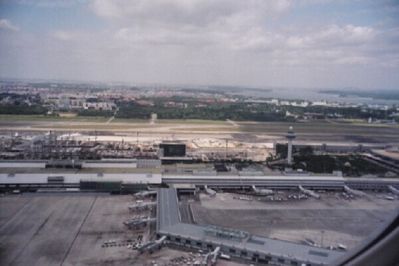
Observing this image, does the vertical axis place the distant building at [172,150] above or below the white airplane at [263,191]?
above

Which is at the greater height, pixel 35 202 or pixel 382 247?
pixel 382 247

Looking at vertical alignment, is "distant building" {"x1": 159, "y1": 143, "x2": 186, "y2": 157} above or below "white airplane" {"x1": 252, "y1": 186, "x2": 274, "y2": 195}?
above

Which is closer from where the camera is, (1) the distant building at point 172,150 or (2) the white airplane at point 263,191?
(2) the white airplane at point 263,191

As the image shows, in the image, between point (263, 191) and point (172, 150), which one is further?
point (172, 150)

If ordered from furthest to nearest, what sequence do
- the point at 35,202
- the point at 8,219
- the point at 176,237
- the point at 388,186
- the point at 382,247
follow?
the point at 388,186
the point at 35,202
the point at 8,219
the point at 176,237
the point at 382,247

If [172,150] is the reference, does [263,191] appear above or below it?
below

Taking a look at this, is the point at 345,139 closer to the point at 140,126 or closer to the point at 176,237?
the point at 140,126

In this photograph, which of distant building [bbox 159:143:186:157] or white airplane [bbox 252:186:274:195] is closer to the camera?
white airplane [bbox 252:186:274:195]

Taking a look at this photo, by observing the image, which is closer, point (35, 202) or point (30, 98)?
point (35, 202)

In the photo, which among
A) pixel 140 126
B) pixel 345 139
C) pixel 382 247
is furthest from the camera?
pixel 140 126

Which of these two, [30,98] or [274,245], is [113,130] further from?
[274,245]

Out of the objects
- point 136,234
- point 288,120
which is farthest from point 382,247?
point 288,120
